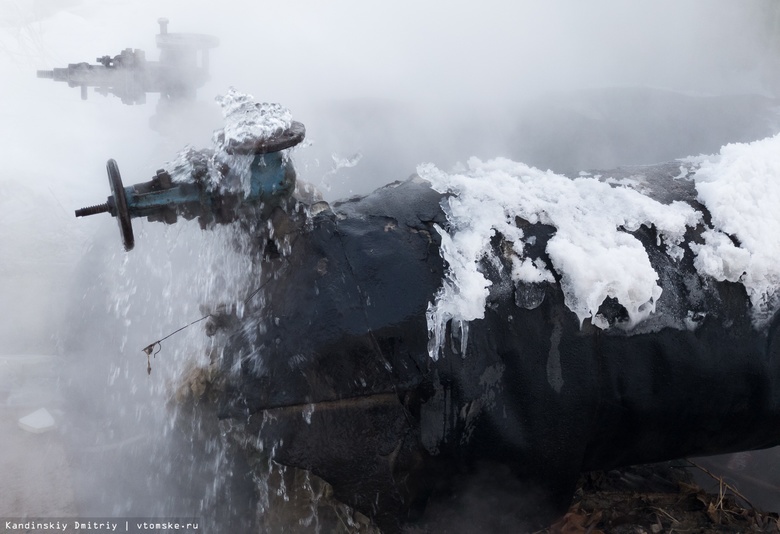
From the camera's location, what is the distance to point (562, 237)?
6.40 feet

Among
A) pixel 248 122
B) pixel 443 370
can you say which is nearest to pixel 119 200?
pixel 248 122

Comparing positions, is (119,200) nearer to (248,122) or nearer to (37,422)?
(248,122)

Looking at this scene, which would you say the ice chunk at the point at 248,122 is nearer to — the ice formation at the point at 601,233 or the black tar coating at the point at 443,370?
the black tar coating at the point at 443,370

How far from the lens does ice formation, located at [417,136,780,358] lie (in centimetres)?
185

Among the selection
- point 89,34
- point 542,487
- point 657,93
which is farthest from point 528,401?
point 89,34

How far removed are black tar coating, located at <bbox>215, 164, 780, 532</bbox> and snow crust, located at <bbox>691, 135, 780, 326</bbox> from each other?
2.2 inches

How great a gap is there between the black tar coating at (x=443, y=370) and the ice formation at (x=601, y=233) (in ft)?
0.13

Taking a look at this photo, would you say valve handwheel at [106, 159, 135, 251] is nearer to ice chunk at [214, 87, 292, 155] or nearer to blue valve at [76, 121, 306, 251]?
blue valve at [76, 121, 306, 251]

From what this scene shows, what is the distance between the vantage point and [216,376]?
199 centimetres

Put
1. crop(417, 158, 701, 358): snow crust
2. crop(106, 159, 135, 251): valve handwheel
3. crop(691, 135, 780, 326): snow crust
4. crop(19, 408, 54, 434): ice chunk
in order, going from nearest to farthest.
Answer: crop(106, 159, 135, 251): valve handwheel < crop(417, 158, 701, 358): snow crust < crop(691, 135, 780, 326): snow crust < crop(19, 408, 54, 434): ice chunk

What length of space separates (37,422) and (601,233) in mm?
3289

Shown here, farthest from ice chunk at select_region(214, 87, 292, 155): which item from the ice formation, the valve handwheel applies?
the ice formation

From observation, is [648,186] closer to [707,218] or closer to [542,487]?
[707,218]

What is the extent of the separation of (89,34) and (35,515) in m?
7.91
